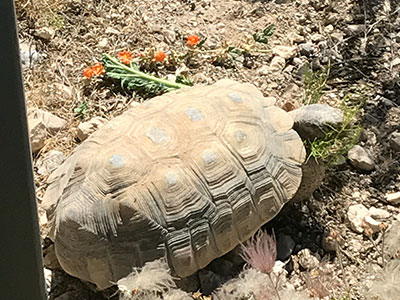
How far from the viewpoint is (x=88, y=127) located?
3.12m

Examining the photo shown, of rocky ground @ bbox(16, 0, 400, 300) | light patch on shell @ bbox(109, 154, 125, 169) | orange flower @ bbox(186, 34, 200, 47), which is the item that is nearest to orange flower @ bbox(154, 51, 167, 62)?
rocky ground @ bbox(16, 0, 400, 300)

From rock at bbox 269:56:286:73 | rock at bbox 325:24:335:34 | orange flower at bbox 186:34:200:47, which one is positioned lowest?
rock at bbox 269:56:286:73

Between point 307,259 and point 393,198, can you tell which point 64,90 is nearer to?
point 307,259

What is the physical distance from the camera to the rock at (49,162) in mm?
3025

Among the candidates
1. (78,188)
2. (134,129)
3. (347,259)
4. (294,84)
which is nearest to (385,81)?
(294,84)

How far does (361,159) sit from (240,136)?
78 cm

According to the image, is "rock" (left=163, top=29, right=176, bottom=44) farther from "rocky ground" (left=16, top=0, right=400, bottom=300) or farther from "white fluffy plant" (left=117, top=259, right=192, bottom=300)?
"white fluffy plant" (left=117, top=259, right=192, bottom=300)

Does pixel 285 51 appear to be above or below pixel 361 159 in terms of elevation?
above

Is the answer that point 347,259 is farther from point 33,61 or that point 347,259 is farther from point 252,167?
point 33,61

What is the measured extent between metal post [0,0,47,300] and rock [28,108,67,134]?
2.03 m

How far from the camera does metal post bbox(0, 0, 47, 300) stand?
990 mm

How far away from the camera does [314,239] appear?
2.78m

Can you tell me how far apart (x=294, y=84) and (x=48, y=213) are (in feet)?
5.09

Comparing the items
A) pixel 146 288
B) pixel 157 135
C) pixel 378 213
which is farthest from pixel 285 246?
pixel 146 288
